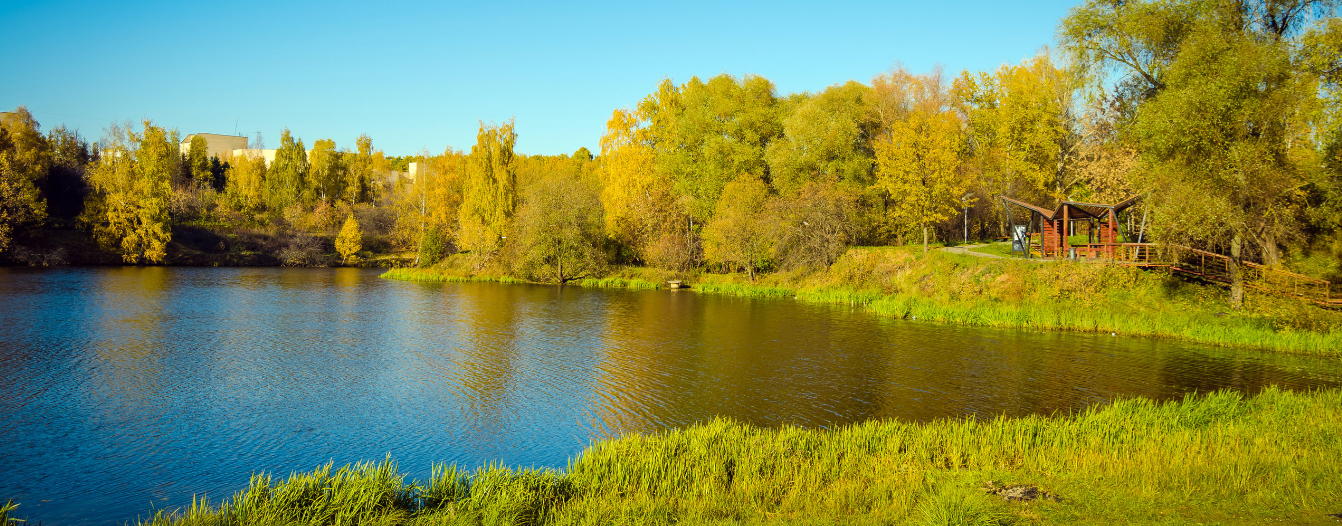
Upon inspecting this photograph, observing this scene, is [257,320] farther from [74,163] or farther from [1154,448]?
[74,163]

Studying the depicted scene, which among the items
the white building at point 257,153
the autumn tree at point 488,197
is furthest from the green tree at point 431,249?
the white building at point 257,153

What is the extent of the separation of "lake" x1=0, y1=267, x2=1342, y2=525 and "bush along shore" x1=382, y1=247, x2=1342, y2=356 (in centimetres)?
148

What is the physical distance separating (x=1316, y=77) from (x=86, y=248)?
81.9 meters

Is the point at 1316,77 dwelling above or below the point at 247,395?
above

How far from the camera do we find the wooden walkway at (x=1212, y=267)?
2586 centimetres

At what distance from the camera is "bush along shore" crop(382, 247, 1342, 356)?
24547 millimetres

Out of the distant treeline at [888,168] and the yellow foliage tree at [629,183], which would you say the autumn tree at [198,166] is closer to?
the distant treeline at [888,168]

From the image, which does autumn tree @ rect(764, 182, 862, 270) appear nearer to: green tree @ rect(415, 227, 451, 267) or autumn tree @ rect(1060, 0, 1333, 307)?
autumn tree @ rect(1060, 0, 1333, 307)

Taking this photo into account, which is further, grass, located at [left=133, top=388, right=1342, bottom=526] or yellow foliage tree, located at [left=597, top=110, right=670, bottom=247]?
yellow foliage tree, located at [left=597, top=110, right=670, bottom=247]

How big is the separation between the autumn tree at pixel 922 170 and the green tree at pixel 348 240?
51608mm

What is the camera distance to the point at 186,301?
35.4m

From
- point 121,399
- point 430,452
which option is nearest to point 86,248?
point 121,399

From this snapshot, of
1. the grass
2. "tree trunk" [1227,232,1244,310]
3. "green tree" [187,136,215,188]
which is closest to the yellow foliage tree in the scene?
→ "tree trunk" [1227,232,1244,310]

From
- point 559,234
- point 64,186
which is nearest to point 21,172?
point 64,186
